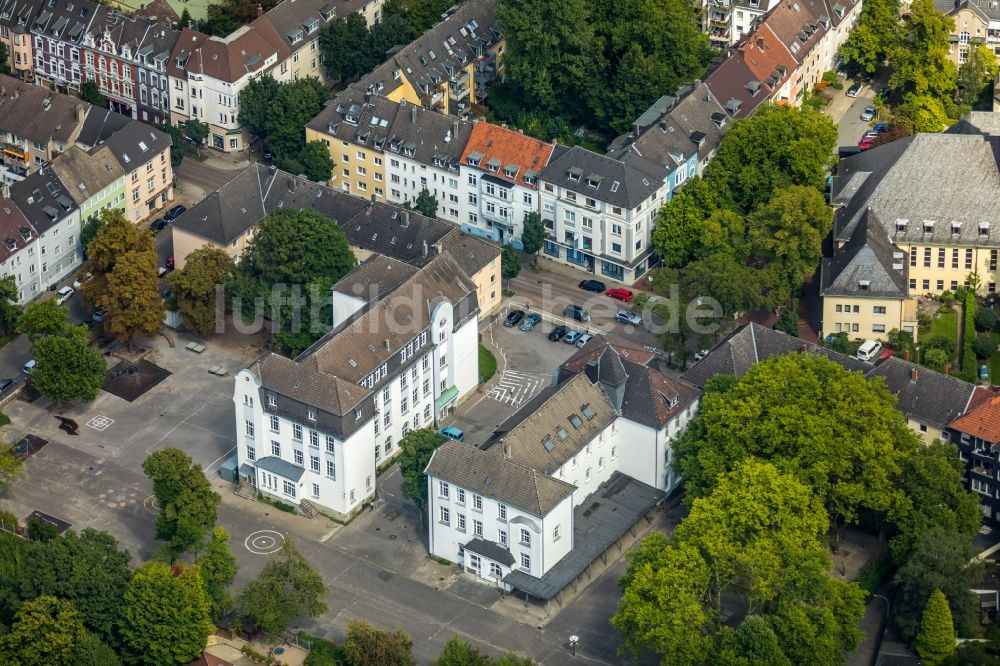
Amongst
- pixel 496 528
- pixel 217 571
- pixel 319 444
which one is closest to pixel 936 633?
pixel 496 528

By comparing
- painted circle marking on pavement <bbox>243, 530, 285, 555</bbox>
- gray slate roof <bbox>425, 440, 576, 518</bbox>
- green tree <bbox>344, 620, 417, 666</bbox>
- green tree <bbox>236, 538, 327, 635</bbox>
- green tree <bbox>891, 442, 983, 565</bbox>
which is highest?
gray slate roof <bbox>425, 440, 576, 518</bbox>

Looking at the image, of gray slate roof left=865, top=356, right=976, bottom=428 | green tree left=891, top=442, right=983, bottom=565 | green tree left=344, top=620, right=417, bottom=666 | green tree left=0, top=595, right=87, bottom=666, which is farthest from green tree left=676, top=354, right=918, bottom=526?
green tree left=0, top=595, right=87, bottom=666

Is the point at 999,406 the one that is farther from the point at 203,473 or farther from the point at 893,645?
the point at 203,473

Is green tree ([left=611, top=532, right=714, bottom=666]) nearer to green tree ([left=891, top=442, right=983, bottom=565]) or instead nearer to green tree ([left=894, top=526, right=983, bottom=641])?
green tree ([left=894, top=526, right=983, bottom=641])

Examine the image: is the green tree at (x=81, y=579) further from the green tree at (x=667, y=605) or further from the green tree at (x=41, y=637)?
the green tree at (x=667, y=605)

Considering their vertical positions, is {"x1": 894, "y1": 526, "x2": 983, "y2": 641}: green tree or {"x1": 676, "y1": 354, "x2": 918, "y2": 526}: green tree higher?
{"x1": 676, "y1": 354, "x2": 918, "y2": 526}: green tree
